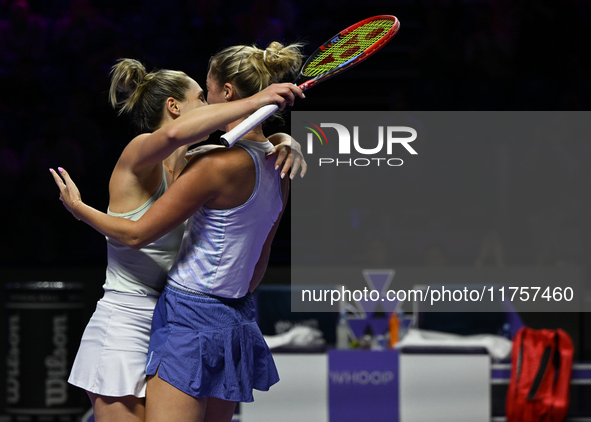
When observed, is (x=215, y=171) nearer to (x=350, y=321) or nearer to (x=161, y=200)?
(x=161, y=200)

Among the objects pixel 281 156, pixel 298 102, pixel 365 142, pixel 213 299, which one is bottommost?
pixel 213 299

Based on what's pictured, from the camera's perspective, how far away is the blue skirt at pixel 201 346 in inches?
71.6

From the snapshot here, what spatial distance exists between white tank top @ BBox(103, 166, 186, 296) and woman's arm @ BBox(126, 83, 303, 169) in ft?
0.72

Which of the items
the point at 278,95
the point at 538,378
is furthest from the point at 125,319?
the point at 538,378

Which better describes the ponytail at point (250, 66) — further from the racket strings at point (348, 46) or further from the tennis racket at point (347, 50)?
the racket strings at point (348, 46)

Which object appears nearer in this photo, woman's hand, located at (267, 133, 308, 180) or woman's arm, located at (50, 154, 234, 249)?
woman's arm, located at (50, 154, 234, 249)

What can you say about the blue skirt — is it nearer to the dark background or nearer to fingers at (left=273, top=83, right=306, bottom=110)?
fingers at (left=273, top=83, right=306, bottom=110)

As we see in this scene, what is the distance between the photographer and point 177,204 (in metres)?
1.78

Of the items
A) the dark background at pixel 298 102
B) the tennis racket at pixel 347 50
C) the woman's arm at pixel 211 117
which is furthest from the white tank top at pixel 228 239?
the dark background at pixel 298 102

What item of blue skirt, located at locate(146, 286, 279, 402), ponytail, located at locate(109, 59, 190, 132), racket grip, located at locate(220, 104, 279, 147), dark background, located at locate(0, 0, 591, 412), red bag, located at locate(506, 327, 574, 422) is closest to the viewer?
racket grip, located at locate(220, 104, 279, 147)

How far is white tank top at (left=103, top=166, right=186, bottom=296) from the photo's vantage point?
1.97 m

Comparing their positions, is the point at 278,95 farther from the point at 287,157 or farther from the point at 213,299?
the point at 213,299

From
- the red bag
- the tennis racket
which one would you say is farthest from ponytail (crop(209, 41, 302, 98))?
the red bag

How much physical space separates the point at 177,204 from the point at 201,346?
13.7 inches
